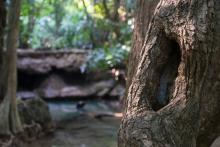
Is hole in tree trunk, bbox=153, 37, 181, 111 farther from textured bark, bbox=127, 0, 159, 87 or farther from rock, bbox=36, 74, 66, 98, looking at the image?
rock, bbox=36, 74, 66, 98

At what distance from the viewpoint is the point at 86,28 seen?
15.1 m

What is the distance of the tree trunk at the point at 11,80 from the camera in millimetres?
8039

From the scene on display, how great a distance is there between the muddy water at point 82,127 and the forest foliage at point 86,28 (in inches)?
49.9

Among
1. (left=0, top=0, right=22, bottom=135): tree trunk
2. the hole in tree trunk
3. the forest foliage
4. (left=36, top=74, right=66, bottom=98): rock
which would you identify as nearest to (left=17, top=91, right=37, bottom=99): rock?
(left=36, top=74, right=66, bottom=98): rock

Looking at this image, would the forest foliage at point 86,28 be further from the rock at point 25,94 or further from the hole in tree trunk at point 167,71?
the hole in tree trunk at point 167,71

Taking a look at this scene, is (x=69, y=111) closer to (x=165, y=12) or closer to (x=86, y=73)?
(x=86, y=73)

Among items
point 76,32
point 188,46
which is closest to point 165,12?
point 188,46

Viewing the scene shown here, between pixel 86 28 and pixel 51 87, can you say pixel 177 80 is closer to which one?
pixel 51 87

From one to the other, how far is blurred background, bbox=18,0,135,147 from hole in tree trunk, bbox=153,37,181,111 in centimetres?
825

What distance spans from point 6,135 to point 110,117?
12.2 ft

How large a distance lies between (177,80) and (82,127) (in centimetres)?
763

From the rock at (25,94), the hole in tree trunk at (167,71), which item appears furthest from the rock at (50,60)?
the hole in tree trunk at (167,71)

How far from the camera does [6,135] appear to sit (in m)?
7.83

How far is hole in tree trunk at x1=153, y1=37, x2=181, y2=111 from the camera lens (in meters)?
2.70
